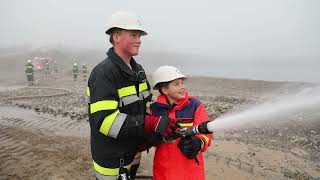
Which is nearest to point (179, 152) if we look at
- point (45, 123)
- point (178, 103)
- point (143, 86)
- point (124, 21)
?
point (178, 103)

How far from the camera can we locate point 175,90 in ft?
10.6

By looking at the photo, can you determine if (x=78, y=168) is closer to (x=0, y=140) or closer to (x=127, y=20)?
(x=0, y=140)

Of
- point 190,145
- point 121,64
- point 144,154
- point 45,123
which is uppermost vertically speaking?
point 121,64

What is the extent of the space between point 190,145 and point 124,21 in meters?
1.20

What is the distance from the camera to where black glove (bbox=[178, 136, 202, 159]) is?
283 centimetres

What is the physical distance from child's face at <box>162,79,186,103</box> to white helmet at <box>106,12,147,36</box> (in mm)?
613

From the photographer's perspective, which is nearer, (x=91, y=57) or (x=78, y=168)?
(x=78, y=168)

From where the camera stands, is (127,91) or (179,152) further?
(179,152)

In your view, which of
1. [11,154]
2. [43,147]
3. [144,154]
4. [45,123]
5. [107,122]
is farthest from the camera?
[45,123]

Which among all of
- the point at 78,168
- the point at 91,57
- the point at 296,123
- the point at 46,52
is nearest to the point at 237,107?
the point at 296,123

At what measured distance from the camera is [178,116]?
314cm

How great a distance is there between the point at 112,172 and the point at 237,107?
8281 mm

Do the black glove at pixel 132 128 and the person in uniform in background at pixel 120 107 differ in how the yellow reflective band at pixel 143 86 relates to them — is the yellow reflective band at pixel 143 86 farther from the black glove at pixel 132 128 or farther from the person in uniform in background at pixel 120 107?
the black glove at pixel 132 128

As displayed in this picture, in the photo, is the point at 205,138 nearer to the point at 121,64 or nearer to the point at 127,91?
the point at 127,91
